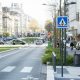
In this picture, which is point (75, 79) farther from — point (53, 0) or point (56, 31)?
point (53, 0)

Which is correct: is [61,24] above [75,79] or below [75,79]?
above

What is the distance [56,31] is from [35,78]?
1450 inches

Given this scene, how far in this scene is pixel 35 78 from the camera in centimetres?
1802

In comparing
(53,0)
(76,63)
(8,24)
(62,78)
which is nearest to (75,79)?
(62,78)

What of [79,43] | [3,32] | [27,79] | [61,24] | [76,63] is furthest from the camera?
[3,32]

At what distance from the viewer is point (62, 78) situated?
1800cm

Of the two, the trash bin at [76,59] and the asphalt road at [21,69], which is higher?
the trash bin at [76,59]

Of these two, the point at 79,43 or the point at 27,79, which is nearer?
the point at 27,79

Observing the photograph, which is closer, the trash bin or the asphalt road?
the asphalt road

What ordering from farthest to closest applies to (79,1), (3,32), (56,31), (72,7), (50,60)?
(3,32) → (72,7) → (79,1) → (56,31) → (50,60)

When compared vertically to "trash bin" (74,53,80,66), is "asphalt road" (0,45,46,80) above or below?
below

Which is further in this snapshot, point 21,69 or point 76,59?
point 76,59

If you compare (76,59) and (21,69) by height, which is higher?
(76,59)

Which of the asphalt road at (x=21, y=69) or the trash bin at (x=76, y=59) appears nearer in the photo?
the asphalt road at (x=21, y=69)
